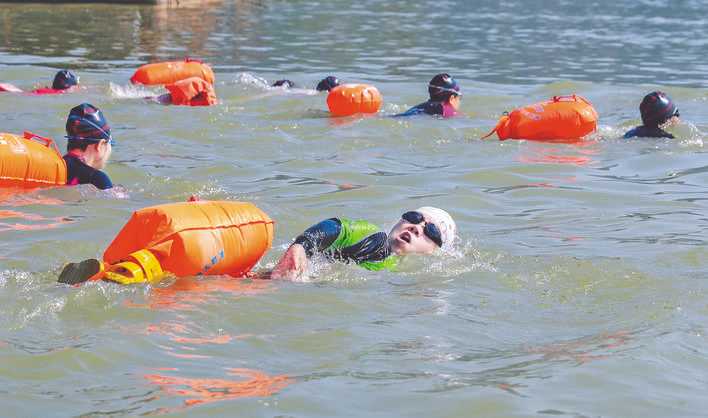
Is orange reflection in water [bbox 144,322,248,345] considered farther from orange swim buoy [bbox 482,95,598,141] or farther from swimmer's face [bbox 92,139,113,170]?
orange swim buoy [bbox 482,95,598,141]

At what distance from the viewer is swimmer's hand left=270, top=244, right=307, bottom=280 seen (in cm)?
741

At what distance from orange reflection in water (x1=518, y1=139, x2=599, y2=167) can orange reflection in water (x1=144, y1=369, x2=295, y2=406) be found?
25.9 feet

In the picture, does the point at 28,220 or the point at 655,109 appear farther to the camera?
the point at 655,109

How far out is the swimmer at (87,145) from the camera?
967cm

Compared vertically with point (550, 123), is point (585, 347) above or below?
below

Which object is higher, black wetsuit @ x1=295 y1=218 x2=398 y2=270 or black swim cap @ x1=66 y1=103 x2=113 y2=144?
black swim cap @ x1=66 y1=103 x2=113 y2=144

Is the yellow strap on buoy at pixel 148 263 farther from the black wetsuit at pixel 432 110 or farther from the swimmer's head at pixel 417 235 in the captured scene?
the black wetsuit at pixel 432 110

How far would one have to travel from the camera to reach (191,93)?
1614cm

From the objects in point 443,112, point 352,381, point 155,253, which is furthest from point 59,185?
point 443,112

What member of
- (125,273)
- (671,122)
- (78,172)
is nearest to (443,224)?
(125,273)

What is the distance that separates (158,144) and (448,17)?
79.1 ft

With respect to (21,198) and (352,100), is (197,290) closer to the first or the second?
(21,198)

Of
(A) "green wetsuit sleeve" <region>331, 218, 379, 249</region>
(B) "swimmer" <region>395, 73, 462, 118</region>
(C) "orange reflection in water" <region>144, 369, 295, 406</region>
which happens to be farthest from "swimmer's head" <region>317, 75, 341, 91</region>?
(C) "orange reflection in water" <region>144, 369, 295, 406</region>

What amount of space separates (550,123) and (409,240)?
6726 millimetres
